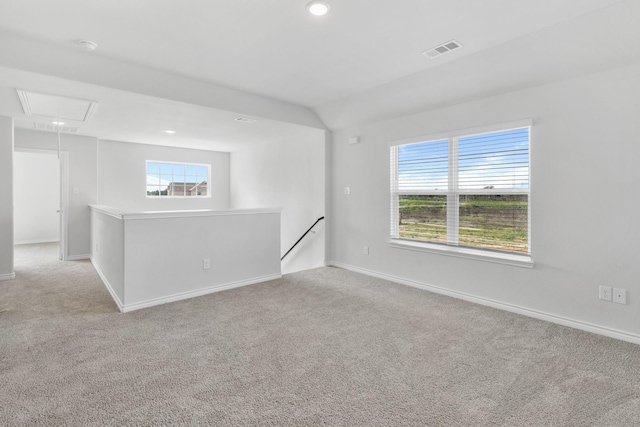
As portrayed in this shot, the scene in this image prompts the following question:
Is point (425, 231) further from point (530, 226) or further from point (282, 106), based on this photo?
point (282, 106)

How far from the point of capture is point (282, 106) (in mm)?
4582

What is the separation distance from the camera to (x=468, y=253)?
3672 millimetres

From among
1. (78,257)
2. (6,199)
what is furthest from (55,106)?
(78,257)

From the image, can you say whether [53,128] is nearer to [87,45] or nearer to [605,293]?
[87,45]

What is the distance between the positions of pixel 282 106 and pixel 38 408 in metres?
3.95

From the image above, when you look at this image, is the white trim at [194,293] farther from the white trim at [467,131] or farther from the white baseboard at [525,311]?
the white trim at [467,131]

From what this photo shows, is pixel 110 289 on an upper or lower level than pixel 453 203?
lower

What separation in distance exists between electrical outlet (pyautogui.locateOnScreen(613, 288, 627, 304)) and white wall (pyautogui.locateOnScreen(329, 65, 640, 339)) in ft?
0.11

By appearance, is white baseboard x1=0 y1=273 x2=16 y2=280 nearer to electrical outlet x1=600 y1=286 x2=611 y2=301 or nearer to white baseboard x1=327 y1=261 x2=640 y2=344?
white baseboard x1=327 y1=261 x2=640 y2=344

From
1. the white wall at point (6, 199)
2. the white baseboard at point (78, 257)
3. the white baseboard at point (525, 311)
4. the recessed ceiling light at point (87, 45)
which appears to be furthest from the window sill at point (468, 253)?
the white baseboard at point (78, 257)

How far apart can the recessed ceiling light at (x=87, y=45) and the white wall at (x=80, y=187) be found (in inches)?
148

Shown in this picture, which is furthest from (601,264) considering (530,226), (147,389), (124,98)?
(124,98)

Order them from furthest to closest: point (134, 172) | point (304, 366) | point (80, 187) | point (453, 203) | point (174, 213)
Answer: point (134, 172) < point (80, 187) < point (453, 203) < point (174, 213) < point (304, 366)

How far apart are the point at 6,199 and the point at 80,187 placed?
152 centimetres
